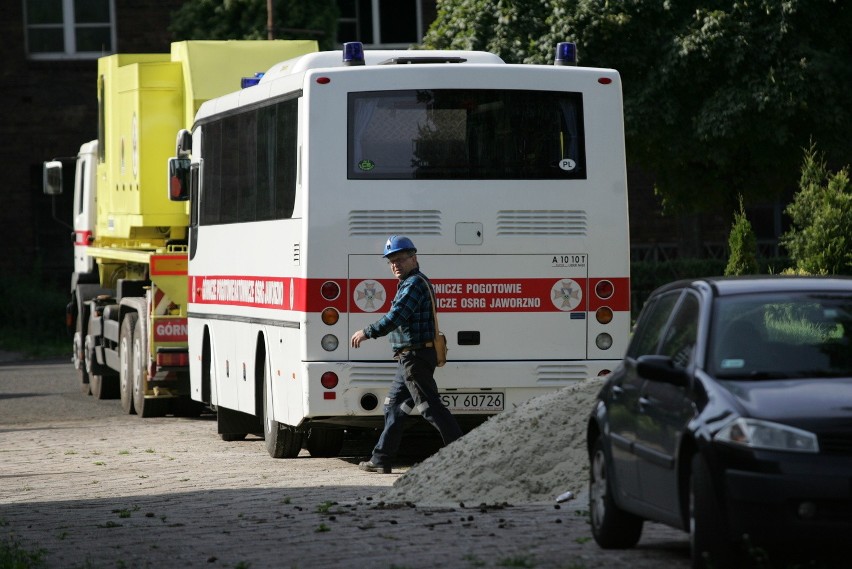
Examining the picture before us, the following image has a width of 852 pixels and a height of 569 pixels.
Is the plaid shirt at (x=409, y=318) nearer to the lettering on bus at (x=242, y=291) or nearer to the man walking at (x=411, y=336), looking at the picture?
the man walking at (x=411, y=336)

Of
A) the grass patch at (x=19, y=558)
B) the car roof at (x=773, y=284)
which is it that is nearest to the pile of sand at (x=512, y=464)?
the grass patch at (x=19, y=558)

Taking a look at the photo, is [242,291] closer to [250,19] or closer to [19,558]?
[19,558]

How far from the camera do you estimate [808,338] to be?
8297 millimetres

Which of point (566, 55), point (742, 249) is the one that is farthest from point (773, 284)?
point (742, 249)

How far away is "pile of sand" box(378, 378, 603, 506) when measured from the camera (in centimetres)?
1120

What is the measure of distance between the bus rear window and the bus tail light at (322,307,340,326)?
1032mm

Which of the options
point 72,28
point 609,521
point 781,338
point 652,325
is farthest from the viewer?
point 72,28

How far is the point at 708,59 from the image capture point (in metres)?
27.3

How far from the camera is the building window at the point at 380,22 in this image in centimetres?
4041

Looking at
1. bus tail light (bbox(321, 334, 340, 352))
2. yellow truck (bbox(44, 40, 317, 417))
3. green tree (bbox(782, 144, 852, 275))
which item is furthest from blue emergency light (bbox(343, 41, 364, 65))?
green tree (bbox(782, 144, 852, 275))

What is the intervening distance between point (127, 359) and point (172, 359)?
1.85 metres

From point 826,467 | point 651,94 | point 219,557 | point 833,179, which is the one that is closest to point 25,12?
point 651,94

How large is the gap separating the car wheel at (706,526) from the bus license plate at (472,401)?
6.32 m

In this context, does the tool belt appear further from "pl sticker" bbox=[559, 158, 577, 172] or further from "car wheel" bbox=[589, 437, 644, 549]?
"car wheel" bbox=[589, 437, 644, 549]
